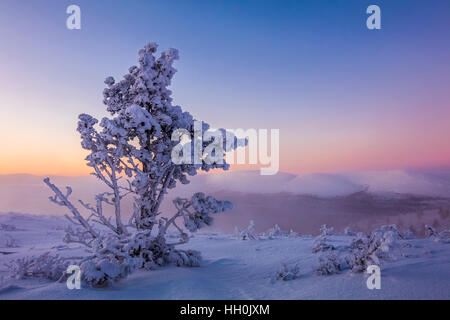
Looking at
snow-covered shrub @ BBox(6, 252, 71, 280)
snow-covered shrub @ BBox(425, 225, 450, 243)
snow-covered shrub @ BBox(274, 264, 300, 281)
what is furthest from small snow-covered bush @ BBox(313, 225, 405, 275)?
snow-covered shrub @ BBox(6, 252, 71, 280)

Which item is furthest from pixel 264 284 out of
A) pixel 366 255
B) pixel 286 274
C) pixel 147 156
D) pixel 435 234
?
pixel 435 234

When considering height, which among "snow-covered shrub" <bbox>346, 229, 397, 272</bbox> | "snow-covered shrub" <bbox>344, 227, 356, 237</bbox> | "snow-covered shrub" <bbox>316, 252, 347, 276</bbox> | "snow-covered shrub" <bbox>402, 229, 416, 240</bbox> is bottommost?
"snow-covered shrub" <bbox>344, 227, 356, 237</bbox>

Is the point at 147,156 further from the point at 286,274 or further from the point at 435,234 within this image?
the point at 435,234

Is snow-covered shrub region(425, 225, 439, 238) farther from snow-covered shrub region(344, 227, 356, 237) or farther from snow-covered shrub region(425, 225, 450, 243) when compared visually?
→ snow-covered shrub region(344, 227, 356, 237)

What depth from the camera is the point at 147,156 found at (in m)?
7.84

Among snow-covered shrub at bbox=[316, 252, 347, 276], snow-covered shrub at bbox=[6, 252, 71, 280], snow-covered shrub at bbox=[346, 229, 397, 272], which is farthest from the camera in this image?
snow-covered shrub at bbox=[6, 252, 71, 280]

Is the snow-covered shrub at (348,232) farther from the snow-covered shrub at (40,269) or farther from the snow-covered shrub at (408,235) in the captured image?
the snow-covered shrub at (40,269)

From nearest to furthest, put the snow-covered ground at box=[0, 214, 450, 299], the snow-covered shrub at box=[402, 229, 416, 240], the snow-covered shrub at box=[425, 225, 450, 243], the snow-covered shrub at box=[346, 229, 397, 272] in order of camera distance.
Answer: the snow-covered ground at box=[0, 214, 450, 299] → the snow-covered shrub at box=[346, 229, 397, 272] → the snow-covered shrub at box=[425, 225, 450, 243] → the snow-covered shrub at box=[402, 229, 416, 240]

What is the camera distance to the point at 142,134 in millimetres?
7645

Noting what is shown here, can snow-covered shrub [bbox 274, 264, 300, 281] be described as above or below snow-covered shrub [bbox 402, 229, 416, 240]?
above

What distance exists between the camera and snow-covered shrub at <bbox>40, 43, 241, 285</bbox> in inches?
290

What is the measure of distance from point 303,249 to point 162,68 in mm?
7422
